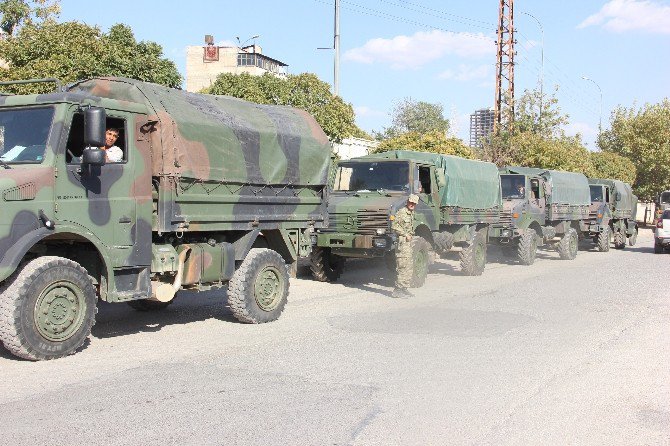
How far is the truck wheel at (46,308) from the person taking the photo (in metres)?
6.47

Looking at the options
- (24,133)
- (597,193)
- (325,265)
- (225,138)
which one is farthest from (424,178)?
(597,193)

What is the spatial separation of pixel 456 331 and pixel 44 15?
27.5 metres

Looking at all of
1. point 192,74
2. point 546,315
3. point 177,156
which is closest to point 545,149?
point 546,315

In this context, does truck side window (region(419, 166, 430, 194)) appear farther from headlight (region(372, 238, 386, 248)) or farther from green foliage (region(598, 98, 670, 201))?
green foliage (region(598, 98, 670, 201))

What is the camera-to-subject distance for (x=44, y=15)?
30.2 metres

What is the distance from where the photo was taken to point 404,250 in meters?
12.1

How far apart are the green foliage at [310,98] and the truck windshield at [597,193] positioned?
32.2 ft

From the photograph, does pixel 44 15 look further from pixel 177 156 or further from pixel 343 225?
pixel 177 156

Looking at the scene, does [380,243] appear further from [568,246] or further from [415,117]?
[415,117]

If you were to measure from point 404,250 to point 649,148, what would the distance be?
1708 inches

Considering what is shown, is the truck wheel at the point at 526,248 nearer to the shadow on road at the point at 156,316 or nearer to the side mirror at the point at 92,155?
the shadow on road at the point at 156,316

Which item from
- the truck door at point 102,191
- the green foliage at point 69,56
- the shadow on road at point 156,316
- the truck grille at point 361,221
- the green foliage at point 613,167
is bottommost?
the shadow on road at point 156,316

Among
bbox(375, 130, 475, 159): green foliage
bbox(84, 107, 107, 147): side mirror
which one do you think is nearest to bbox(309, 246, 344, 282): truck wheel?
bbox(84, 107, 107, 147): side mirror

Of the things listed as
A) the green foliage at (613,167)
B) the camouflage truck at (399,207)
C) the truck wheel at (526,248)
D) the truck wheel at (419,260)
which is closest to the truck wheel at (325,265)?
the camouflage truck at (399,207)
